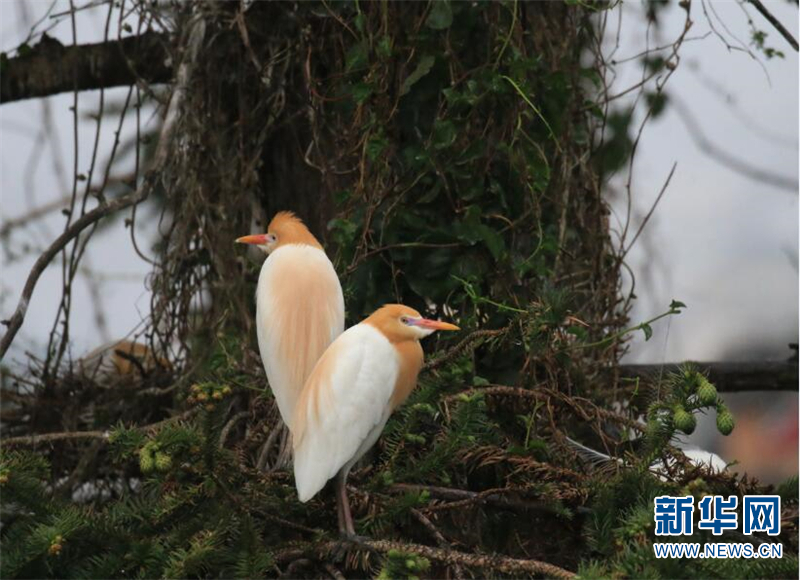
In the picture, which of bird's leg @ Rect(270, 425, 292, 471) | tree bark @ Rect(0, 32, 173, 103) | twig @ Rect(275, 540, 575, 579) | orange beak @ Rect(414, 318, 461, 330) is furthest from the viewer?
tree bark @ Rect(0, 32, 173, 103)

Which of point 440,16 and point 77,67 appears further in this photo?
point 77,67

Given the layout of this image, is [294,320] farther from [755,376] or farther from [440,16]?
[755,376]

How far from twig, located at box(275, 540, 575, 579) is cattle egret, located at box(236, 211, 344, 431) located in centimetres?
16

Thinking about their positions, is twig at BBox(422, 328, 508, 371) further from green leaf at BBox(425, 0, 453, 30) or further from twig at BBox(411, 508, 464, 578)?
green leaf at BBox(425, 0, 453, 30)

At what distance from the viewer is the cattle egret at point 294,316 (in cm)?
141

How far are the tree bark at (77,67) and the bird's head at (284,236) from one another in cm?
90

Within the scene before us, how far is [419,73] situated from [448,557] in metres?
0.88

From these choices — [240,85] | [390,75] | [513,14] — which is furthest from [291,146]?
[513,14]

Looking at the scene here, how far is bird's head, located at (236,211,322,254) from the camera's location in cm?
148

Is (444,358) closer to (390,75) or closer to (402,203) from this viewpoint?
(402,203)

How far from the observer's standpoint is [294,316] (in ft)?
4.66

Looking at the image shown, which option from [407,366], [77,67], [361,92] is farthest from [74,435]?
[77,67]

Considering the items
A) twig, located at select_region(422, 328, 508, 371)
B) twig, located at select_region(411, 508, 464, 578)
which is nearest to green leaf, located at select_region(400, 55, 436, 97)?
twig, located at select_region(422, 328, 508, 371)

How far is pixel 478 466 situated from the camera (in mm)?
1503
